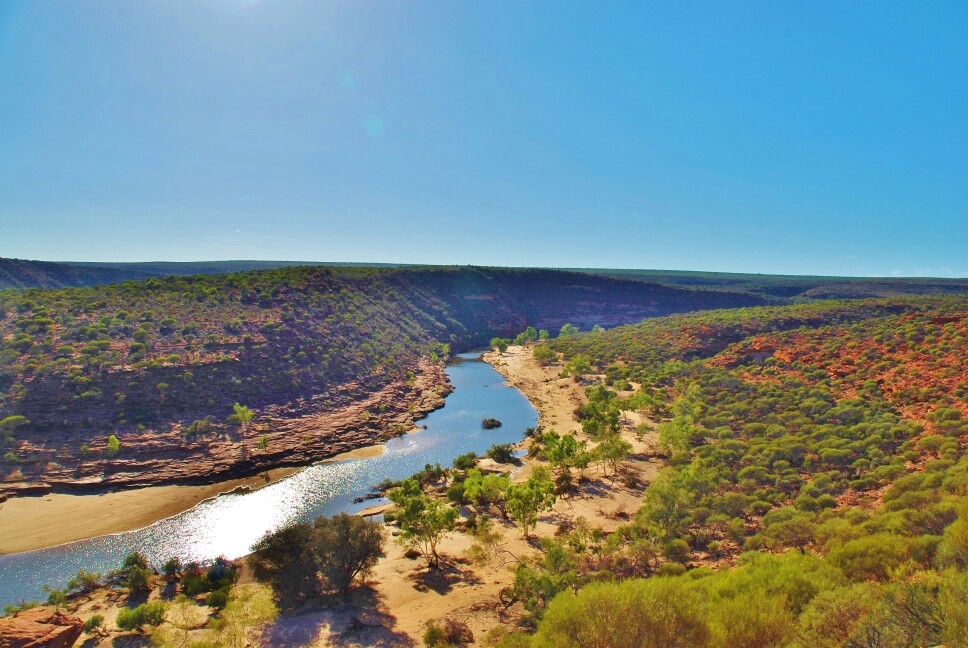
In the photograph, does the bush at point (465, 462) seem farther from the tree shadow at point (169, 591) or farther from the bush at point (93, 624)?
the bush at point (93, 624)

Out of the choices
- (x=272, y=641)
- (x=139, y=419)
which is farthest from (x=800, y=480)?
(x=139, y=419)

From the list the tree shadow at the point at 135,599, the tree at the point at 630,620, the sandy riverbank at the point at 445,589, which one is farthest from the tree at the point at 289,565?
the tree at the point at 630,620

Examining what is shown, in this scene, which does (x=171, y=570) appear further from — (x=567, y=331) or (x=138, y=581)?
(x=567, y=331)

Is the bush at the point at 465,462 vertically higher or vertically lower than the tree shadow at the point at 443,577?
lower

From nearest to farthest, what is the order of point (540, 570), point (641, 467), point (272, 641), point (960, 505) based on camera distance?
point (960, 505) < point (272, 641) < point (540, 570) < point (641, 467)

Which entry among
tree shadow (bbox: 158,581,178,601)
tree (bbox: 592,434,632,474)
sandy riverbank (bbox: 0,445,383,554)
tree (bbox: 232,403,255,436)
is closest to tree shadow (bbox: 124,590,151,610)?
tree shadow (bbox: 158,581,178,601)

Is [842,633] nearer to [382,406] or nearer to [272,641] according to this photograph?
[272,641]
